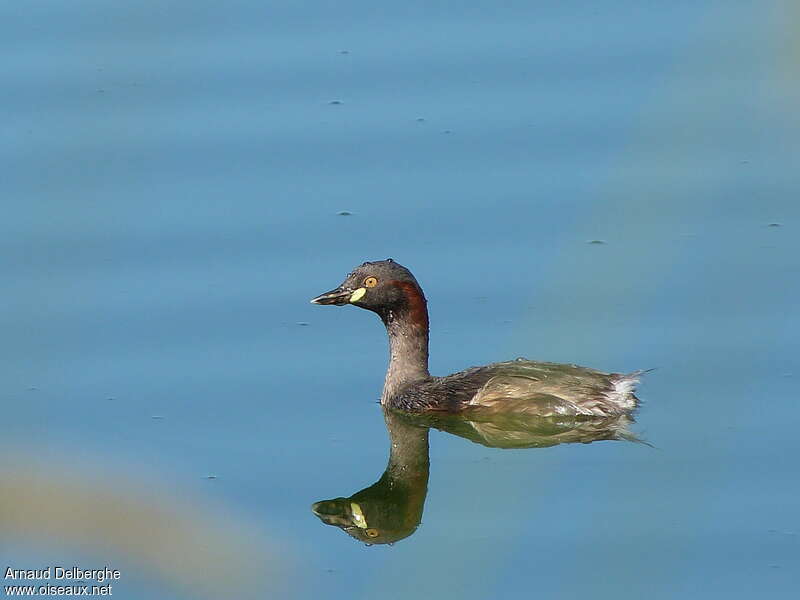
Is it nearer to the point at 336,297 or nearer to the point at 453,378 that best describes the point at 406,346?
the point at 453,378

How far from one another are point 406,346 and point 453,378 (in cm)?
40

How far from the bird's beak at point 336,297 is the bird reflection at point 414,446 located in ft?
2.32

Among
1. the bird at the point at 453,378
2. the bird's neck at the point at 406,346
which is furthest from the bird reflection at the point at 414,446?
the bird's neck at the point at 406,346

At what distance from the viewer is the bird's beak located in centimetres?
793

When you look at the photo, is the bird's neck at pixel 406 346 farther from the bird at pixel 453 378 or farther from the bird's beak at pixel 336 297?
the bird's beak at pixel 336 297

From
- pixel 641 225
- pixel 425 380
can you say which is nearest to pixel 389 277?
pixel 425 380

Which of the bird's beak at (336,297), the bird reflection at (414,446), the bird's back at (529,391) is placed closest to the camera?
the bird reflection at (414,446)

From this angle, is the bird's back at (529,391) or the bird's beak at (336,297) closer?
the bird's back at (529,391)

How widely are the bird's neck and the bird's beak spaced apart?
28 centimetres

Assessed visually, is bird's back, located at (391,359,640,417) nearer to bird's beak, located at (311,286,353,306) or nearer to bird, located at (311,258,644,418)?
bird, located at (311,258,644,418)

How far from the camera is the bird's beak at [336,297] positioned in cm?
793

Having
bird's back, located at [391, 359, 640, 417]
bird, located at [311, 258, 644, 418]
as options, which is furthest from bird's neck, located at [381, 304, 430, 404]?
bird's back, located at [391, 359, 640, 417]

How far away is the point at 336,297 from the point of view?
7.95 metres

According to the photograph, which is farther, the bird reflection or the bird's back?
the bird's back
